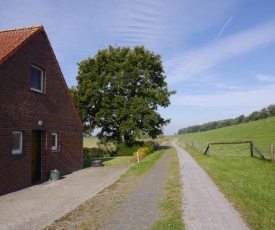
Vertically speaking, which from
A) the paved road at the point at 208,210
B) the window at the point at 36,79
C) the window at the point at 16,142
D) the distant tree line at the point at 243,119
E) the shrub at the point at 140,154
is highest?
the distant tree line at the point at 243,119

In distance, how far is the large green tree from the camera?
35.6m

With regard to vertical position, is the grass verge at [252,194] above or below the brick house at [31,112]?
below

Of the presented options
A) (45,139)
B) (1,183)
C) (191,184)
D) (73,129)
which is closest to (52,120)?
(45,139)

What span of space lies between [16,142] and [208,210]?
8397mm

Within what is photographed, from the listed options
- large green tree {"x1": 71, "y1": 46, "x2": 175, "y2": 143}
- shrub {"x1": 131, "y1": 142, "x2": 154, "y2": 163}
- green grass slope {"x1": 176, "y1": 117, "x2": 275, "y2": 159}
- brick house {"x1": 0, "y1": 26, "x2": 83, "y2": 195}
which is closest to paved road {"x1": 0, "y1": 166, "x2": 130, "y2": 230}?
brick house {"x1": 0, "y1": 26, "x2": 83, "y2": 195}

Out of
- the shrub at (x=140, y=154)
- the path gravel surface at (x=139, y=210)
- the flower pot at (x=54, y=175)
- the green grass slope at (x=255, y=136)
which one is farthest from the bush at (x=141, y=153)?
the path gravel surface at (x=139, y=210)

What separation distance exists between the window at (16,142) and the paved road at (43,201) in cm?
164

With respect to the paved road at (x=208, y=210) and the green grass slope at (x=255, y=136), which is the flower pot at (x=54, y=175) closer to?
the paved road at (x=208, y=210)

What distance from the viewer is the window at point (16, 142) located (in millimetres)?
12148

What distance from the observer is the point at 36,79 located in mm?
14367

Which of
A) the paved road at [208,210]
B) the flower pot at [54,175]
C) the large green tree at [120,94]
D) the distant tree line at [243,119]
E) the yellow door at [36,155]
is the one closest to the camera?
the paved road at [208,210]

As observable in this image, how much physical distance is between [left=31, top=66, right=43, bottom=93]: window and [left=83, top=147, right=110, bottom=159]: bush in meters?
18.7

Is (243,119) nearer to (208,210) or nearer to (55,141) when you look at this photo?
(55,141)

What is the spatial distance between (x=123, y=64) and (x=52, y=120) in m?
21.9
